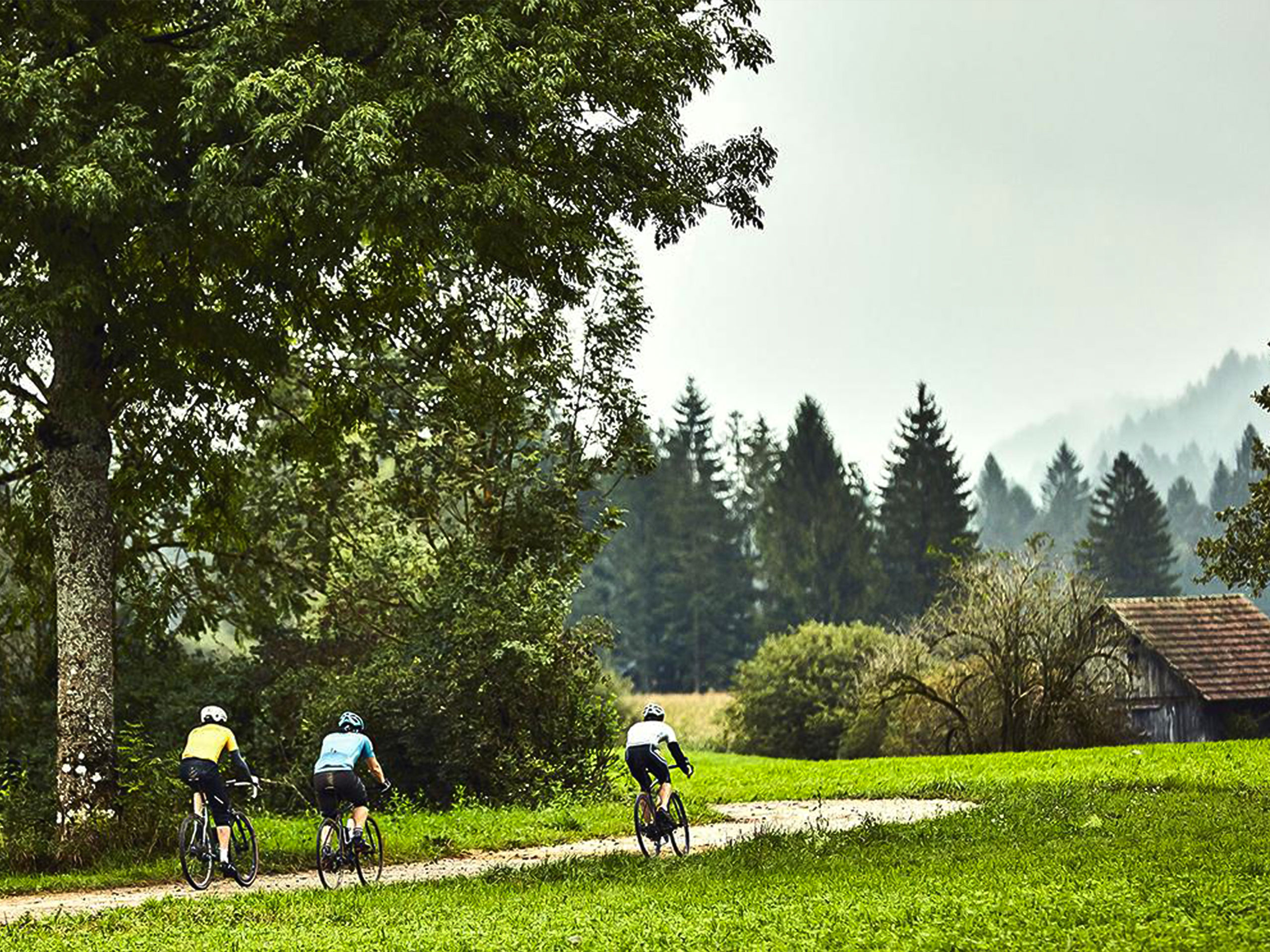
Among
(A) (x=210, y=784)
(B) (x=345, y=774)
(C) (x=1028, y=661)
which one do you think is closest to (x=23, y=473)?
(A) (x=210, y=784)

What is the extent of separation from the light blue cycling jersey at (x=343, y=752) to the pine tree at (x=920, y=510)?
2771 inches

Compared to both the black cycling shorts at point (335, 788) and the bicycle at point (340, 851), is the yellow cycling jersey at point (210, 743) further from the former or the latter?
the bicycle at point (340, 851)

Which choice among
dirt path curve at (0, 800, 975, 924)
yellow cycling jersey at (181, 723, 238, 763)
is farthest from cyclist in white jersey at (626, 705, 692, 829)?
yellow cycling jersey at (181, 723, 238, 763)

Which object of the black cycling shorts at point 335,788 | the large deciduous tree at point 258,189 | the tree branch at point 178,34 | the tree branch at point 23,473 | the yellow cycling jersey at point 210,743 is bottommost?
the black cycling shorts at point 335,788

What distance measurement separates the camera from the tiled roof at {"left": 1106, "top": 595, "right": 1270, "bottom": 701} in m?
45.8

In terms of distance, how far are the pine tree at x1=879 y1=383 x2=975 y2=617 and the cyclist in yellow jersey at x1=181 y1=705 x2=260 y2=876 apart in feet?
231

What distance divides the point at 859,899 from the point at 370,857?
6665 millimetres

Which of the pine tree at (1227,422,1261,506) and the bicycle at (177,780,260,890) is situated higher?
the pine tree at (1227,422,1261,506)

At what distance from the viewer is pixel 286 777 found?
24.9 meters

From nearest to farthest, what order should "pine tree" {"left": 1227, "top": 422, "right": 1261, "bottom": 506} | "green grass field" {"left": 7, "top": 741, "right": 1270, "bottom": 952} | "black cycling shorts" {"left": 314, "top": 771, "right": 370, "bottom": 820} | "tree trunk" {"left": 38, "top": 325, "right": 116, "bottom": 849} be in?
1. "green grass field" {"left": 7, "top": 741, "right": 1270, "bottom": 952}
2. "black cycling shorts" {"left": 314, "top": 771, "right": 370, "bottom": 820}
3. "tree trunk" {"left": 38, "top": 325, "right": 116, "bottom": 849}
4. "pine tree" {"left": 1227, "top": 422, "right": 1261, "bottom": 506}

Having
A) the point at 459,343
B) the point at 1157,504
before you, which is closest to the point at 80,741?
the point at 459,343

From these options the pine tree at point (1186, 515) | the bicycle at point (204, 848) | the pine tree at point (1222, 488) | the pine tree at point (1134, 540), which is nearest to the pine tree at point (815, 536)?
the pine tree at point (1134, 540)

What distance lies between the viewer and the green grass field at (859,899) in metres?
10.4

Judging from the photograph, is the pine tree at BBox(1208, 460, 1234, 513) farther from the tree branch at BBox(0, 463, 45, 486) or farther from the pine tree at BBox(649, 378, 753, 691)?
the tree branch at BBox(0, 463, 45, 486)
